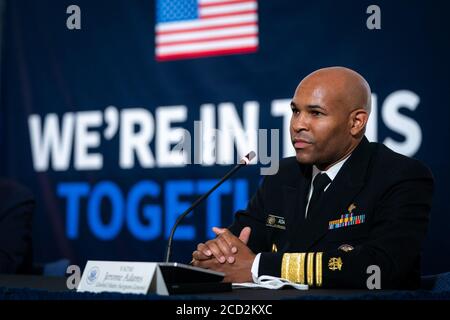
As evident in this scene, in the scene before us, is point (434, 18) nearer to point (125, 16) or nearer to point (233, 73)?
point (233, 73)

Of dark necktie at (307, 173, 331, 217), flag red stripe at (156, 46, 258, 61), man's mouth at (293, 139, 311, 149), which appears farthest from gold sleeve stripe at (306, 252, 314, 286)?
flag red stripe at (156, 46, 258, 61)

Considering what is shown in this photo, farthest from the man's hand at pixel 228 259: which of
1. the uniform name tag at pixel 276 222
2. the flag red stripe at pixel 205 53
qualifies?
the flag red stripe at pixel 205 53

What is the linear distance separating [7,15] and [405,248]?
330 cm

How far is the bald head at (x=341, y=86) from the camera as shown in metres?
2.23

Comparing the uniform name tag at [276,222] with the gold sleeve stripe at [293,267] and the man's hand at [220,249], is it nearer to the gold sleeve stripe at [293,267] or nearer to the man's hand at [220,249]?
the man's hand at [220,249]

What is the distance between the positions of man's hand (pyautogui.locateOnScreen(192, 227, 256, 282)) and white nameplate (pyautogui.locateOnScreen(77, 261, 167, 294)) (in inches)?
21.1

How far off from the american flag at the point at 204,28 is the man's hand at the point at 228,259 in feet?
5.54

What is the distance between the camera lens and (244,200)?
3.48 metres

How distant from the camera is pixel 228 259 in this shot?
6.42 ft

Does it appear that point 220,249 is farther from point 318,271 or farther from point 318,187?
point 318,187

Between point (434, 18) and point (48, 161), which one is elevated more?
point (434, 18)

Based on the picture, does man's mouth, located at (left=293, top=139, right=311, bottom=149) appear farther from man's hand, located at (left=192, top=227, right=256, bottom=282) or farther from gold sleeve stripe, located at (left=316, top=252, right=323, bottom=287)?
gold sleeve stripe, located at (left=316, top=252, right=323, bottom=287)
